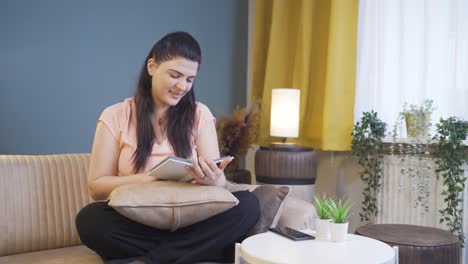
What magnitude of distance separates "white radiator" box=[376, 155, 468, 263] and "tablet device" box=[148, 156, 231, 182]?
1303mm

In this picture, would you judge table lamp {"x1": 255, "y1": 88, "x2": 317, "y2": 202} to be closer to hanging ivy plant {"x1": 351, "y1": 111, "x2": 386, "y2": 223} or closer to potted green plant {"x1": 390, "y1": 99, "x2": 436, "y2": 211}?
hanging ivy plant {"x1": 351, "y1": 111, "x2": 386, "y2": 223}

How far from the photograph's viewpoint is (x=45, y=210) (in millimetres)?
1874

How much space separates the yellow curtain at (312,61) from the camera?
2.84 meters

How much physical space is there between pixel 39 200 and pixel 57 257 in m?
0.26

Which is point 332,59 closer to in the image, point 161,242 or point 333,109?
point 333,109

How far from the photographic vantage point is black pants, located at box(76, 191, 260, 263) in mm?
1532

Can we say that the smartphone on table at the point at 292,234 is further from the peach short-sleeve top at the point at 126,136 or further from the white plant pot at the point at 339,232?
the peach short-sleeve top at the point at 126,136

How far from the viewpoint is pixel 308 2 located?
3.04 m

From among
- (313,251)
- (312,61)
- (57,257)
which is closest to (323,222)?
(313,251)

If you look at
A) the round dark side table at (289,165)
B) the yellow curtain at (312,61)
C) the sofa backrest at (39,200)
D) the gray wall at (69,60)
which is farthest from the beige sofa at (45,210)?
the yellow curtain at (312,61)

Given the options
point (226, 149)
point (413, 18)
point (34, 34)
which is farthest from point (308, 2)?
point (34, 34)

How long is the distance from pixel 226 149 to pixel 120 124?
119cm

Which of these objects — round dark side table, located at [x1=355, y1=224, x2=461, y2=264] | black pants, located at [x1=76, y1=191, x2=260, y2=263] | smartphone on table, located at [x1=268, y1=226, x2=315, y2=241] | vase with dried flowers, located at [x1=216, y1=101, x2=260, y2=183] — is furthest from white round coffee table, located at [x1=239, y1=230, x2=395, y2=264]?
vase with dried flowers, located at [x1=216, y1=101, x2=260, y2=183]

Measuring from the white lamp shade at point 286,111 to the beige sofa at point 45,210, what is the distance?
959 millimetres
